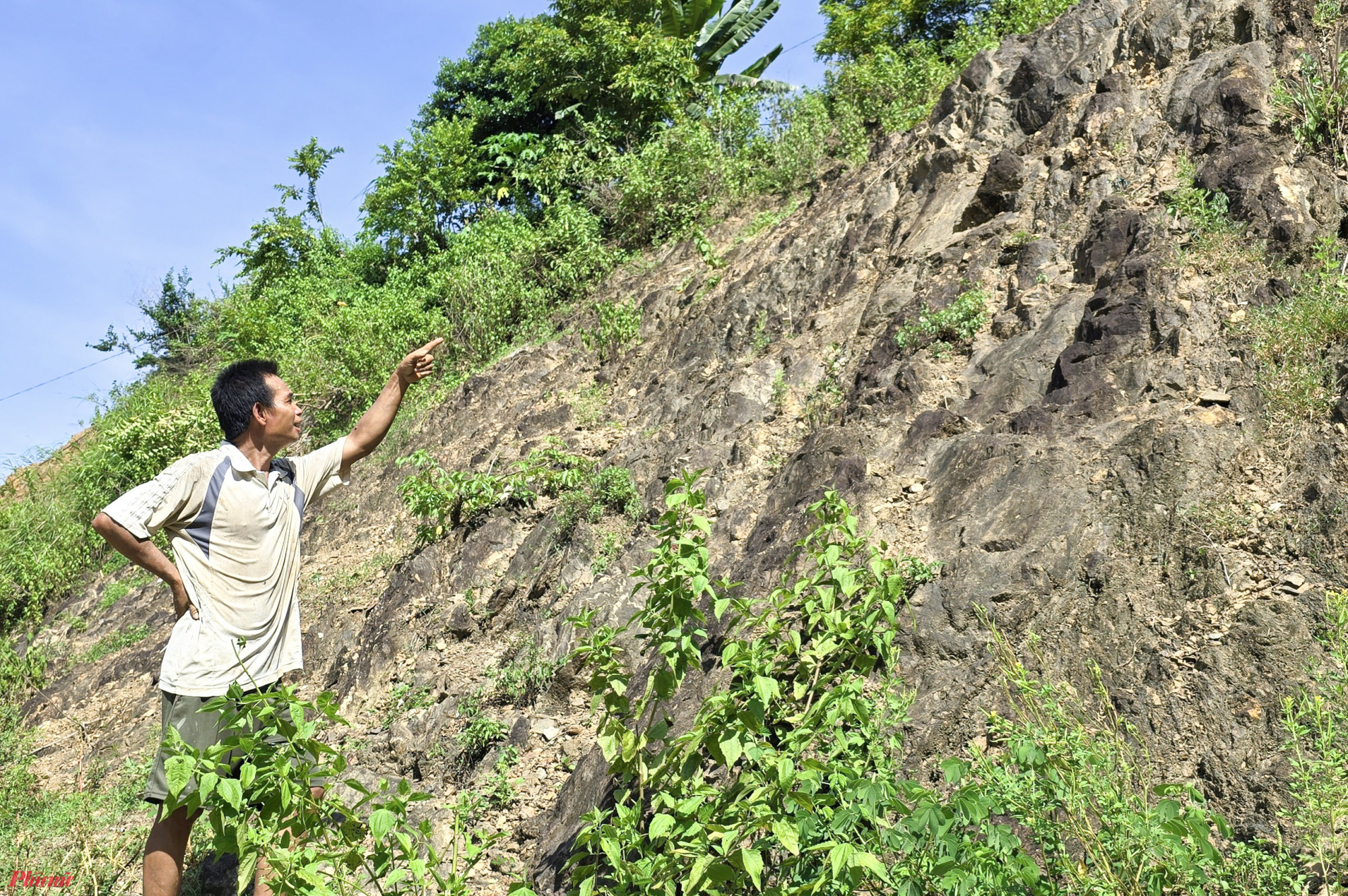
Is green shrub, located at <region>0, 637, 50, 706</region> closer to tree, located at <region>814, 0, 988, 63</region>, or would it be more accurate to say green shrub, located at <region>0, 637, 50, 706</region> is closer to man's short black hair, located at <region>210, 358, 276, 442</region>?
man's short black hair, located at <region>210, 358, 276, 442</region>

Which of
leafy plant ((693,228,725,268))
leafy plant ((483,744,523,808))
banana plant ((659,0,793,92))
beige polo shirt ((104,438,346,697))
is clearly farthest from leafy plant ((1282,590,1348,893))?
banana plant ((659,0,793,92))

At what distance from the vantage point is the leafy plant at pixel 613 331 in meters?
8.38

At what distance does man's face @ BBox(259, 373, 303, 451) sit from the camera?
3.86 m

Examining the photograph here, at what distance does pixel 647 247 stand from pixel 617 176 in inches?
69.9

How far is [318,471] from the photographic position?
4113 mm

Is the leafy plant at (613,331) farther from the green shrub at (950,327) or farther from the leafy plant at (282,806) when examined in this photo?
the leafy plant at (282,806)

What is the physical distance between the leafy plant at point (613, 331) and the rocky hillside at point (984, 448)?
0.18 metres

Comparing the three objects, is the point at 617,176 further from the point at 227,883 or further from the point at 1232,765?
the point at 1232,765

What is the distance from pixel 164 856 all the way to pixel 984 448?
3.43m

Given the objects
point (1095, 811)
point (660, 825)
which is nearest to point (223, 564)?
point (660, 825)

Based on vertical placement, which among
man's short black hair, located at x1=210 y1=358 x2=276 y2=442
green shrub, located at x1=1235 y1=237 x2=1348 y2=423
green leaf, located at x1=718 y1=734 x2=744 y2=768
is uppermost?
man's short black hair, located at x1=210 y1=358 x2=276 y2=442

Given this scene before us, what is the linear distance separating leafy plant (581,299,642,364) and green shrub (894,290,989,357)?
336 centimetres

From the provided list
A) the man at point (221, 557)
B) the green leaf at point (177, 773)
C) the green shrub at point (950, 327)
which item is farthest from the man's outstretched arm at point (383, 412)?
the green shrub at point (950, 327)

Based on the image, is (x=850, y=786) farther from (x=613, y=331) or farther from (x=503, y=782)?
(x=613, y=331)
